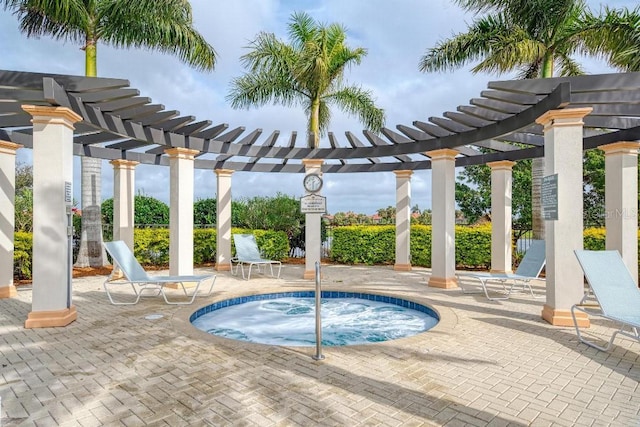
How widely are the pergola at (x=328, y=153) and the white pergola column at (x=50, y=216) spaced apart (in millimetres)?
15

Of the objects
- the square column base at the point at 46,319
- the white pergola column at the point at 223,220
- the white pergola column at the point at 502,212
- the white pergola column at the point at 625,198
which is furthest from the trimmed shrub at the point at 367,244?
the square column base at the point at 46,319

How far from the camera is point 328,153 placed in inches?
412

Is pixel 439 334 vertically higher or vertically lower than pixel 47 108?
lower

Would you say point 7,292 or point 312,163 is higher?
point 312,163

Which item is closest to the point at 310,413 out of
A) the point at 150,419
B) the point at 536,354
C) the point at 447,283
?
the point at 150,419

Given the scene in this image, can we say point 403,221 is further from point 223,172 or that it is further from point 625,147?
point 223,172

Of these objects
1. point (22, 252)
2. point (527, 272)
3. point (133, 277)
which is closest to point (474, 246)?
point (527, 272)

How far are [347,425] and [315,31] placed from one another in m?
11.7

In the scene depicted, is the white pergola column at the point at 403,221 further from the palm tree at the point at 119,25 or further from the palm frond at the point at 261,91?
the palm tree at the point at 119,25

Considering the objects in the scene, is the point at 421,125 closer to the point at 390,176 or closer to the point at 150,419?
the point at 390,176

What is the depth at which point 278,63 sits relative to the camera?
11602 millimetres

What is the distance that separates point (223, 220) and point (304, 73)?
17.2ft

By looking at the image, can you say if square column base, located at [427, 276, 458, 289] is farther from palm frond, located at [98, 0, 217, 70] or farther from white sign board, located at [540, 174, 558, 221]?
palm frond, located at [98, 0, 217, 70]

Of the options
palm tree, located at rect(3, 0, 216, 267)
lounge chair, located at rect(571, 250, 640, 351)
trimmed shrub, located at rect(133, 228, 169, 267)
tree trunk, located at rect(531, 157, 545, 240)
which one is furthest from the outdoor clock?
tree trunk, located at rect(531, 157, 545, 240)
